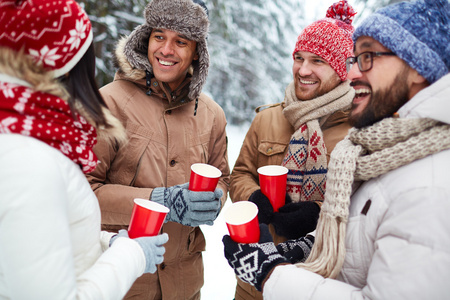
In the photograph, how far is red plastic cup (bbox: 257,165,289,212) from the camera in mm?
2092

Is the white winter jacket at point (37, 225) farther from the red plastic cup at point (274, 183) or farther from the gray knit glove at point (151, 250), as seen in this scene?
the red plastic cup at point (274, 183)

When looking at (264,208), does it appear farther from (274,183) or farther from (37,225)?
(37,225)

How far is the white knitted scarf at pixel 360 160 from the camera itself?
1.35 metres

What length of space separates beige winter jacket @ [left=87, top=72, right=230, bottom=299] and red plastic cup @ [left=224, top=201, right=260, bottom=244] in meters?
0.71

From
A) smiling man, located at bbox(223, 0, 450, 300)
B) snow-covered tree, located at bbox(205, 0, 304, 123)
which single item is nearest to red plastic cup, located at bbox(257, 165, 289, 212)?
smiling man, located at bbox(223, 0, 450, 300)

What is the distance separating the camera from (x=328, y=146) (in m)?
2.50

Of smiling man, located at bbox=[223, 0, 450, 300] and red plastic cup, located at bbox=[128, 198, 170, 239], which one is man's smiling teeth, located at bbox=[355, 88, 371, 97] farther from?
red plastic cup, located at bbox=[128, 198, 170, 239]

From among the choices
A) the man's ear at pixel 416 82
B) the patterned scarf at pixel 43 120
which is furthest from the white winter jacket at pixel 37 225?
the man's ear at pixel 416 82

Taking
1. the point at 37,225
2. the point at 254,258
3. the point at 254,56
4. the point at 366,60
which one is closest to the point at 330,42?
the point at 366,60

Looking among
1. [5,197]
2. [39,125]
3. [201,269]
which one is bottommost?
[201,269]

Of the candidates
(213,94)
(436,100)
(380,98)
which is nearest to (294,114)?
(380,98)

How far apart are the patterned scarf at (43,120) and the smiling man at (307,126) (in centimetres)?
125

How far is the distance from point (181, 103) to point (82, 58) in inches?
48.1

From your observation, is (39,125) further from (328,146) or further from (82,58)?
(328,146)
